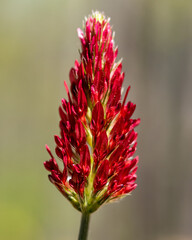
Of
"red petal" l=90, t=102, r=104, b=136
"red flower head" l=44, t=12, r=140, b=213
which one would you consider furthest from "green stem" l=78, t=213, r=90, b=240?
"red petal" l=90, t=102, r=104, b=136
